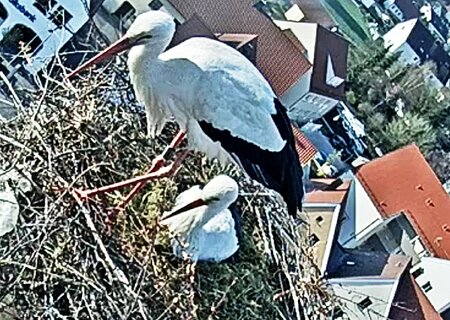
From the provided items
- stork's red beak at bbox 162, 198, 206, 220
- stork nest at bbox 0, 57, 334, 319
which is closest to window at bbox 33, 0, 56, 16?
stork nest at bbox 0, 57, 334, 319

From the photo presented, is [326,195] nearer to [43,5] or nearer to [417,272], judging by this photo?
[417,272]

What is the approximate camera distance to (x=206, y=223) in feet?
9.67

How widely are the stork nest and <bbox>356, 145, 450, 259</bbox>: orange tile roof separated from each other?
26.7 ft

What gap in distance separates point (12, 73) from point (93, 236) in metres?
3.08

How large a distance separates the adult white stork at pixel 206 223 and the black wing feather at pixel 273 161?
3.4 inches

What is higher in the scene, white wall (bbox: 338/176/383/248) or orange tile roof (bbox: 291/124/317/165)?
orange tile roof (bbox: 291/124/317/165)

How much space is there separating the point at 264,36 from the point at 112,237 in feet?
28.9

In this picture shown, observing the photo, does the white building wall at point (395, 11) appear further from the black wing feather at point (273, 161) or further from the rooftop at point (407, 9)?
the black wing feather at point (273, 161)

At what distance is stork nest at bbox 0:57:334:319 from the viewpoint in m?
2.58

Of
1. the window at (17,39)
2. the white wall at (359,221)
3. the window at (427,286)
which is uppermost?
the window at (17,39)

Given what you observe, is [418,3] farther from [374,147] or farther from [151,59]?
[151,59]

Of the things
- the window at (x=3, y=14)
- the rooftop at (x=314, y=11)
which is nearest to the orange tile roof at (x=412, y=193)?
Answer: the window at (x=3, y=14)

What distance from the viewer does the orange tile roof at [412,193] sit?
11273mm

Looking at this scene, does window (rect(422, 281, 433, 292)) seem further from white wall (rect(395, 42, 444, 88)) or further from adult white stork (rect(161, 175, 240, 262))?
white wall (rect(395, 42, 444, 88))
